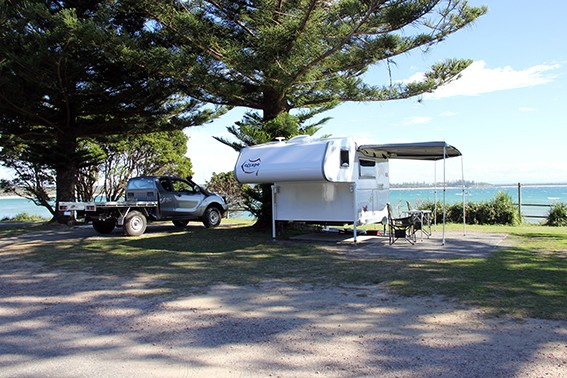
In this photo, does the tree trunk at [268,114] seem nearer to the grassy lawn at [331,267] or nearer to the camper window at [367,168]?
the grassy lawn at [331,267]

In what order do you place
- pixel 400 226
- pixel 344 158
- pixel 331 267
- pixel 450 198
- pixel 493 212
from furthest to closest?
pixel 450 198, pixel 493 212, pixel 344 158, pixel 400 226, pixel 331 267

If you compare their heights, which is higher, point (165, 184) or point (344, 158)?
point (344, 158)

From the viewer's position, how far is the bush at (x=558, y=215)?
1691 cm

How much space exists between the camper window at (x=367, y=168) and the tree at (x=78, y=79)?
5228mm

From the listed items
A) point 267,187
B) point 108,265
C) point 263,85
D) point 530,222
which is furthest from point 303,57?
point 530,222

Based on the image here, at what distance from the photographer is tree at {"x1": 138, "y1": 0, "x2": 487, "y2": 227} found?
36.0 ft

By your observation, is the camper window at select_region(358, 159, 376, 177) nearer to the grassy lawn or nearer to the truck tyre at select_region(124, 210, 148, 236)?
the grassy lawn

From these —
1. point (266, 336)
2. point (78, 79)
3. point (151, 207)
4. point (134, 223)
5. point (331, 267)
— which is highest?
point (78, 79)

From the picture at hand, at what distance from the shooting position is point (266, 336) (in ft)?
14.3

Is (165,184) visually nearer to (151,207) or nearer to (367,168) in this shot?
(151,207)

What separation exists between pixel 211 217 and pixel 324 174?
6.24m

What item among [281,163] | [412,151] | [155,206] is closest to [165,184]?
[155,206]

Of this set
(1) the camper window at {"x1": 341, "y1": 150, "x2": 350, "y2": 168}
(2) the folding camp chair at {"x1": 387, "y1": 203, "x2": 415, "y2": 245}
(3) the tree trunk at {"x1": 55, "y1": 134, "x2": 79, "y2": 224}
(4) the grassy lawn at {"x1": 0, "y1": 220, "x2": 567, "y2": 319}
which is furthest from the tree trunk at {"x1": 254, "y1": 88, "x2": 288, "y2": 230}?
(3) the tree trunk at {"x1": 55, "y1": 134, "x2": 79, "y2": 224}

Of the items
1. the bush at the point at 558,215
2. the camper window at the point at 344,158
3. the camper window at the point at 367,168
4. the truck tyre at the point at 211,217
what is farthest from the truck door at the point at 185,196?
the bush at the point at 558,215
